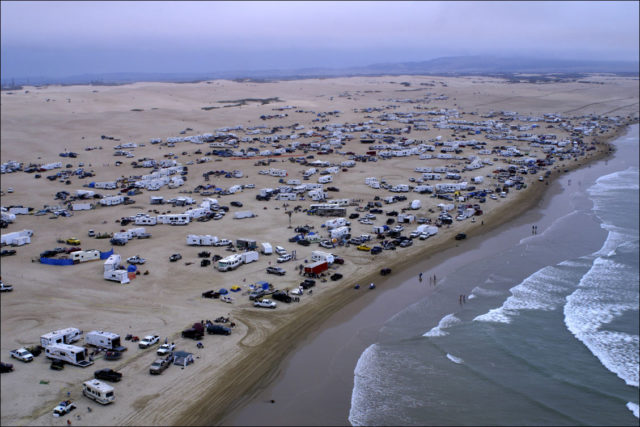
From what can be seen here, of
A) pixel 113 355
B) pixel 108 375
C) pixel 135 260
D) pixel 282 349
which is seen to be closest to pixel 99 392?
pixel 108 375

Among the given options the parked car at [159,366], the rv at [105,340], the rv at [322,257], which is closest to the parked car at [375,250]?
the rv at [322,257]

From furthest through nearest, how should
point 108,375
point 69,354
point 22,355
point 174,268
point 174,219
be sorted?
point 174,219
point 174,268
point 22,355
point 69,354
point 108,375

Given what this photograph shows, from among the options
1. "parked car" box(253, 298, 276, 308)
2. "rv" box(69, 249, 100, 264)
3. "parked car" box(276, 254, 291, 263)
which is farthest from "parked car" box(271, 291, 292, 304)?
"rv" box(69, 249, 100, 264)

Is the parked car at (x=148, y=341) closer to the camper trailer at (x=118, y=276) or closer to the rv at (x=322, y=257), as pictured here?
the camper trailer at (x=118, y=276)

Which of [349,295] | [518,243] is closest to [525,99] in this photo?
[518,243]

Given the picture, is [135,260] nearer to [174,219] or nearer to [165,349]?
[174,219]

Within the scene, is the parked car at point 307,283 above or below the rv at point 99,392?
above
